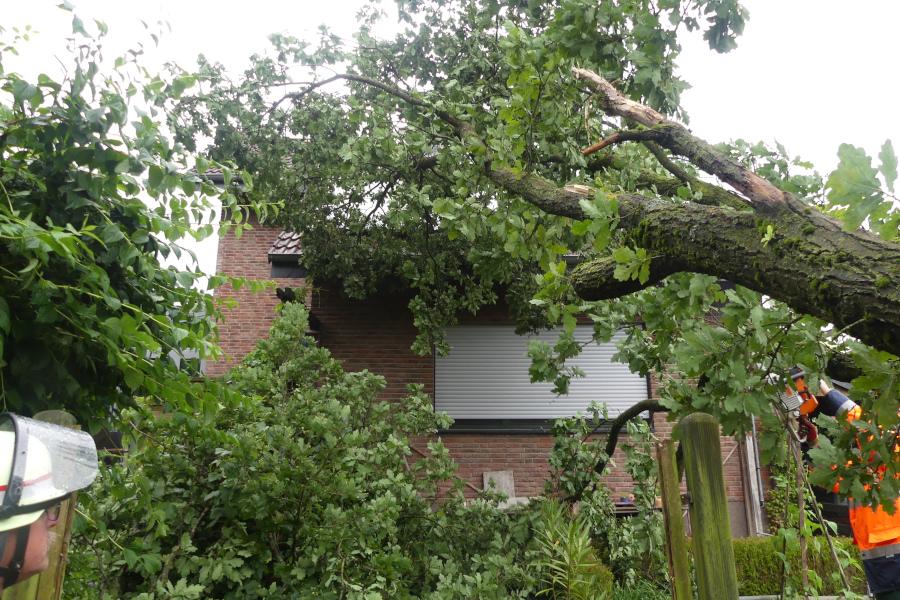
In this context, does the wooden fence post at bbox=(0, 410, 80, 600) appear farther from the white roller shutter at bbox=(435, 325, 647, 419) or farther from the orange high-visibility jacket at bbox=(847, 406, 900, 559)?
the white roller shutter at bbox=(435, 325, 647, 419)

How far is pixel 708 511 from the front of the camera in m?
2.18

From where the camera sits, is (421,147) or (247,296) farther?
(247,296)

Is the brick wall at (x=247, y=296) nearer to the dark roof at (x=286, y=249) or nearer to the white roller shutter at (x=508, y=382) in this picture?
the dark roof at (x=286, y=249)

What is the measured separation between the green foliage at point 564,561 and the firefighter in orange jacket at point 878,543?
1.85 meters

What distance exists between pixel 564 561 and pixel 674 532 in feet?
9.90

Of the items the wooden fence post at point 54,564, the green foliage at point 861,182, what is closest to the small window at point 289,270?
the wooden fence post at point 54,564

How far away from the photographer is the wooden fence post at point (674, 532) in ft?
7.65

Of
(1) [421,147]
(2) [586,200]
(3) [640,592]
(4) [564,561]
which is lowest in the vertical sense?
(3) [640,592]

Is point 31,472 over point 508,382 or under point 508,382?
under

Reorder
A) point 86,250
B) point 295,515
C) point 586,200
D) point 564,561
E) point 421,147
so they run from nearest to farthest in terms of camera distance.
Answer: point 86,250
point 586,200
point 295,515
point 564,561
point 421,147

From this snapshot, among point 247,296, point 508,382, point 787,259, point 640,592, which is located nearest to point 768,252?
point 787,259

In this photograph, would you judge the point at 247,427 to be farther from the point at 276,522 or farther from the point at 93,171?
the point at 93,171

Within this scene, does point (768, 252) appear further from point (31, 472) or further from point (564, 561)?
point (564, 561)

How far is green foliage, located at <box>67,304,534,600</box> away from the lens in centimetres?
411
